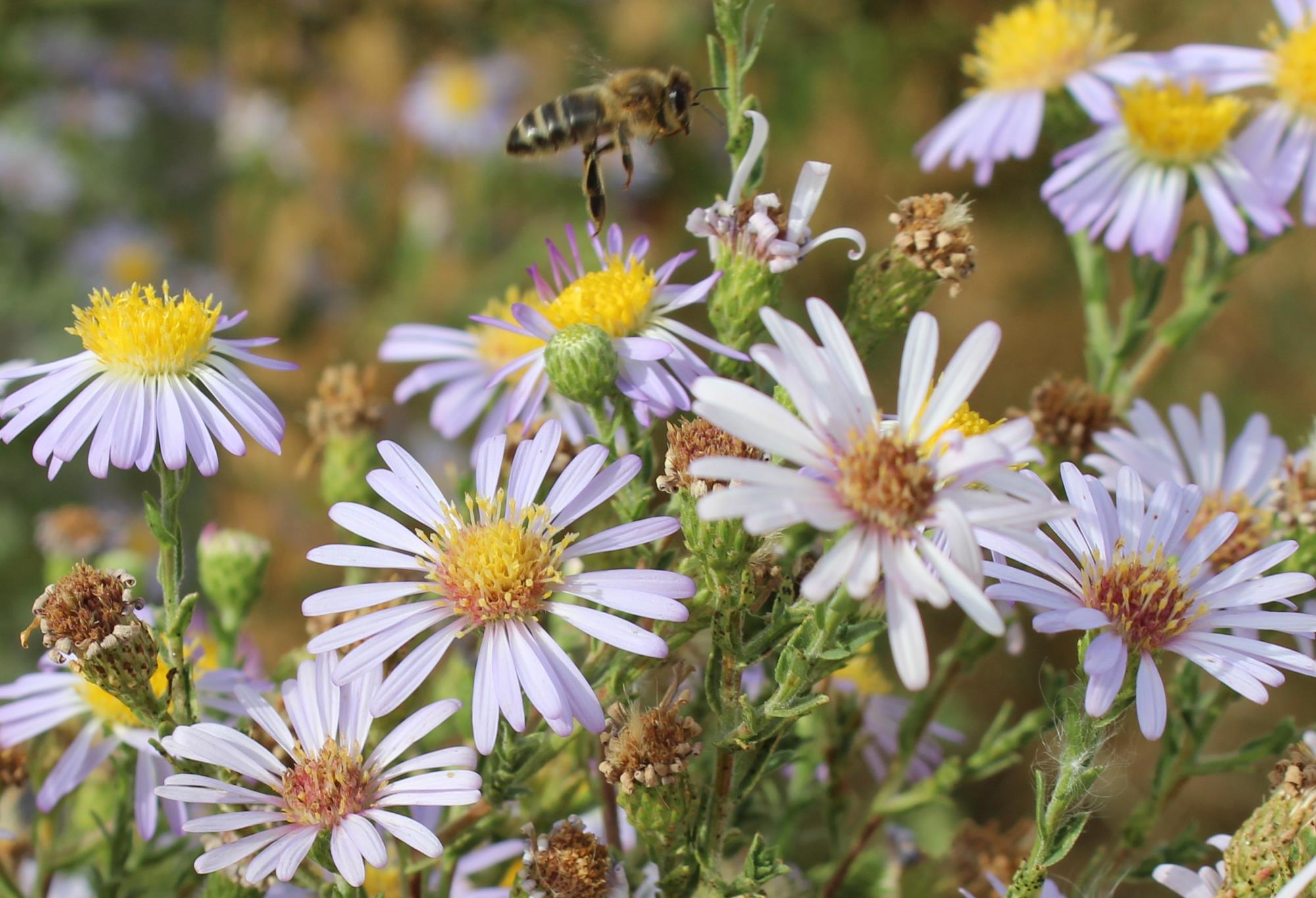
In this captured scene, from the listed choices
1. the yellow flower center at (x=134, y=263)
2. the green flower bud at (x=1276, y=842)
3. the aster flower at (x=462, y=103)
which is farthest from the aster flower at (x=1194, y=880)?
the aster flower at (x=462, y=103)

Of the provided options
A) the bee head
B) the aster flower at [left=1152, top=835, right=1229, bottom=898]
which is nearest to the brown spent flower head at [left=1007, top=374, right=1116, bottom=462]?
the aster flower at [left=1152, top=835, right=1229, bottom=898]

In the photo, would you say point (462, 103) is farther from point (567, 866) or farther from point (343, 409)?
point (567, 866)

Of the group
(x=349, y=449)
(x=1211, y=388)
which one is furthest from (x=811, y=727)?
(x=1211, y=388)

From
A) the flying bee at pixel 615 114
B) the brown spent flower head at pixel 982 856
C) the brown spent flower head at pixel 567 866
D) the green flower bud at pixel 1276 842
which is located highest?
the flying bee at pixel 615 114

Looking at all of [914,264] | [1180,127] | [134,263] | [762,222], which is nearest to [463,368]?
[762,222]

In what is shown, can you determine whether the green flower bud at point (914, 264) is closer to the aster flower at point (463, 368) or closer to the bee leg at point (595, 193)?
the bee leg at point (595, 193)

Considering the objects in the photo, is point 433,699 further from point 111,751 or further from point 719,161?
point 719,161

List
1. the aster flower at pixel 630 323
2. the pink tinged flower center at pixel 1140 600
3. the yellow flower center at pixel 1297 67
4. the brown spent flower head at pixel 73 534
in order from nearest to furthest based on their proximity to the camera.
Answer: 1. the pink tinged flower center at pixel 1140 600
2. the aster flower at pixel 630 323
3. the yellow flower center at pixel 1297 67
4. the brown spent flower head at pixel 73 534
